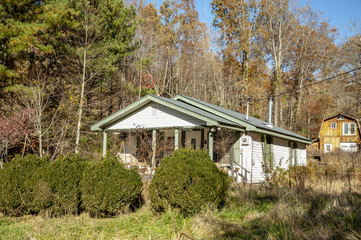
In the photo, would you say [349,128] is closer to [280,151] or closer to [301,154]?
[301,154]

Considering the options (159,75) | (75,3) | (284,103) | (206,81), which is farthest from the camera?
(284,103)

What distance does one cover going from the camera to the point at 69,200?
6863mm

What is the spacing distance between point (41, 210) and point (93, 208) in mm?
1123

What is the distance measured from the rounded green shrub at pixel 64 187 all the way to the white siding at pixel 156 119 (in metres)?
6.23

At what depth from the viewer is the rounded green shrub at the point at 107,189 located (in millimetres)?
6691

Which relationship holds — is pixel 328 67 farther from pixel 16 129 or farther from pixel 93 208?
pixel 93 208

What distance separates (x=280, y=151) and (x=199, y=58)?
16051 millimetres

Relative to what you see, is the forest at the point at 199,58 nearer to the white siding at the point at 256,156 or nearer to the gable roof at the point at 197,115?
the gable roof at the point at 197,115

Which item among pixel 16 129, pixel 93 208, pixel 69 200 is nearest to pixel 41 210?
pixel 69 200

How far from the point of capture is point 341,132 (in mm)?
35188

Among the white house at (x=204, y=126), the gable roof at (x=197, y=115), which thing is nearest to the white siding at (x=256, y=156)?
the white house at (x=204, y=126)

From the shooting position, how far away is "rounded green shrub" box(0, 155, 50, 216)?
6.88 meters

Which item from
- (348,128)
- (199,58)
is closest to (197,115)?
(199,58)

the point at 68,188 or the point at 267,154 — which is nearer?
the point at 68,188
